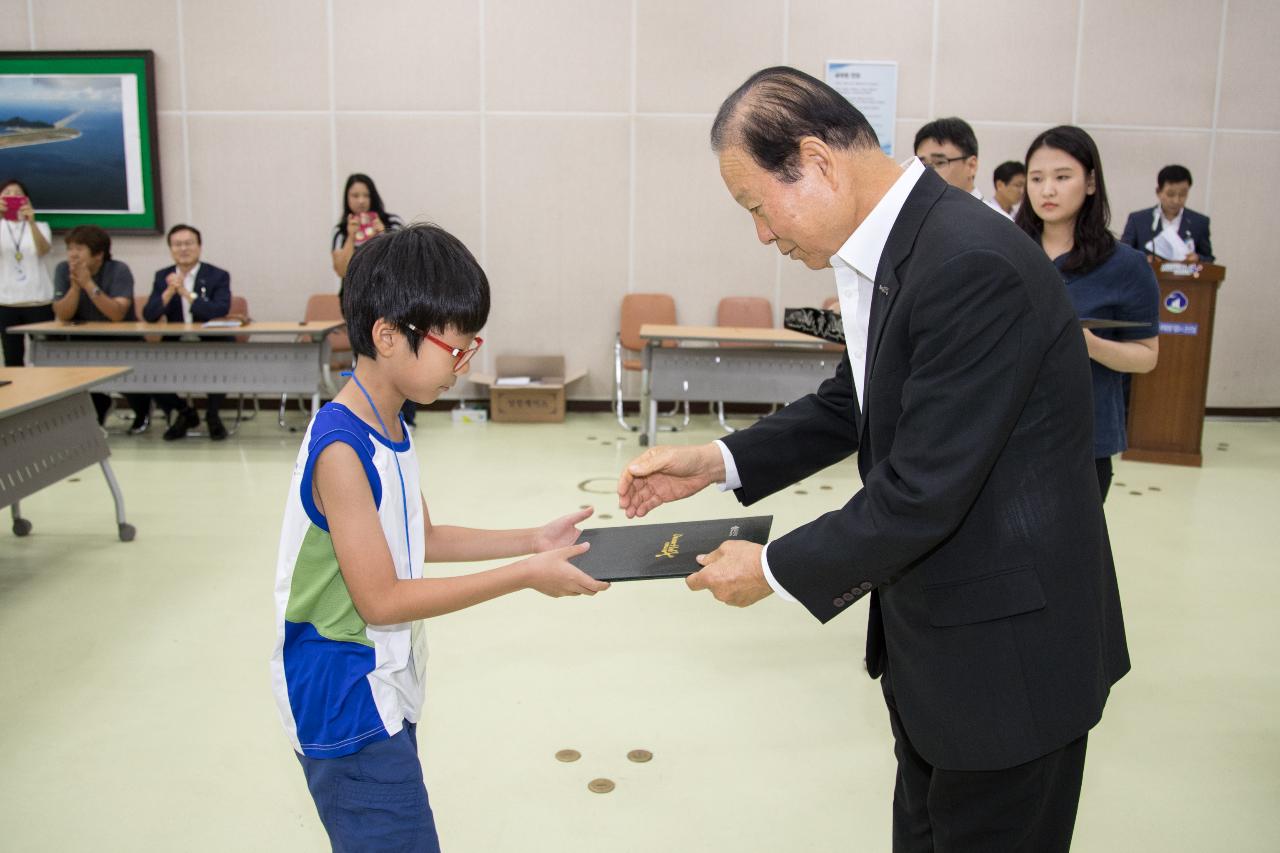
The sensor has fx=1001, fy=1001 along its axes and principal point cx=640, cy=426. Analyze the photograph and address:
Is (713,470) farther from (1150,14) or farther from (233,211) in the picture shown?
(1150,14)

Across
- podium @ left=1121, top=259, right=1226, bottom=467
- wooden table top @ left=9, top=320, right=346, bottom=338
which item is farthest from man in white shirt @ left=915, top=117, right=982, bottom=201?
wooden table top @ left=9, top=320, right=346, bottom=338

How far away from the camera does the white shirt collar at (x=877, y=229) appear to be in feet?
4.45

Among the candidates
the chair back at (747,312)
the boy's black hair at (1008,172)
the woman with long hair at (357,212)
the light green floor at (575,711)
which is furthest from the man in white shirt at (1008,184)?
the woman with long hair at (357,212)

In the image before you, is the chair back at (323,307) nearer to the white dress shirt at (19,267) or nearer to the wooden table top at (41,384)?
the white dress shirt at (19,267)

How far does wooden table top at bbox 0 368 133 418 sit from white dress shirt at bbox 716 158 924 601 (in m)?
3.23

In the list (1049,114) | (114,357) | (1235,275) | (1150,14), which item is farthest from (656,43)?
(1235,275)

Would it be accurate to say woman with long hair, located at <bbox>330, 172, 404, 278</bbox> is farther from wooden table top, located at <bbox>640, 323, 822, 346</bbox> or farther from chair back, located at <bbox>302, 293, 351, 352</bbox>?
wooden table top, located at <bbox>640, 323, 822, 346</bbox>

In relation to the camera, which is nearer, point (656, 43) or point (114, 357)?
point (114, 357)

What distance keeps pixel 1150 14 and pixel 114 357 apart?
756cm

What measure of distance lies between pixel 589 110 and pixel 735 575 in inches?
255

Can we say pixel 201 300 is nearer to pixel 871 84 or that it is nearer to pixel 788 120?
pixel 871 84

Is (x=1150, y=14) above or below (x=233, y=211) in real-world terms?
above

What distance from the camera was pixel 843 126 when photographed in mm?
1322

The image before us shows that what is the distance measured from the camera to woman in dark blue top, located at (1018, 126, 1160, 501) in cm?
251
